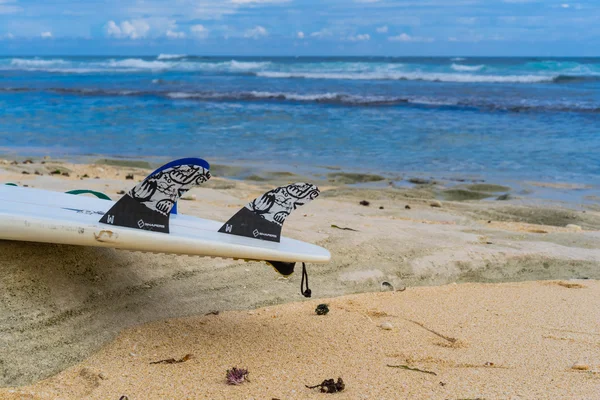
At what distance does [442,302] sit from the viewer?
3383mm

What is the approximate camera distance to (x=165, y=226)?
253 cm

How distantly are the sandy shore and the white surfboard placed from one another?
280mm

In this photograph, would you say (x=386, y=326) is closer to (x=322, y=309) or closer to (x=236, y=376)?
(x=322, y=309)

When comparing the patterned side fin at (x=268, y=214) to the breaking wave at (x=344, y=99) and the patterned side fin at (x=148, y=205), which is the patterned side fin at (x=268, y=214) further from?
the breaking wave at (x=344, y=99)

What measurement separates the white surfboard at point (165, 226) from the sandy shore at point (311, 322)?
0.28 metres

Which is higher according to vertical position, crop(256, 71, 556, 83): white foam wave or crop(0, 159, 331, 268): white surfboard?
crop(256, 71, 556, 83): white foam wave

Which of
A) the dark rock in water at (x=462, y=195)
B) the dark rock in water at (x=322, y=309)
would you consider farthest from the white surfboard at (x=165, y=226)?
the dark rock in water at (x=462, y=195)

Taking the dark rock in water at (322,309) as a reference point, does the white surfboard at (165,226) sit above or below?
above

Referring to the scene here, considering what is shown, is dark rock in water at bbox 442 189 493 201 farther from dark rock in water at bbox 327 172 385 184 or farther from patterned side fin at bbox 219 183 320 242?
patterned side fin at bbox 219 183 320 242

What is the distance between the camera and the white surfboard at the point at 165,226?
2.48 meters

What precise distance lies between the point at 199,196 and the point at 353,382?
12.9 ft

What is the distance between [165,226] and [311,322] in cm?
90

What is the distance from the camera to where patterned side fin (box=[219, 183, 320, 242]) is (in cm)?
262

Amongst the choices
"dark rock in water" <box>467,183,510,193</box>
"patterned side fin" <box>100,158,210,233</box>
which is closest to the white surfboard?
"patterned side fin" <box>100,158,210,233</box>
